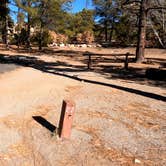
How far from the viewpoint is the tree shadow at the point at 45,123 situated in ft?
29.5

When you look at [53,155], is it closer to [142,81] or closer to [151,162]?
[151,162]

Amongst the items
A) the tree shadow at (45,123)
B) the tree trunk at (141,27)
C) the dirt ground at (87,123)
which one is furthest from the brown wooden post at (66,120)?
the tree trunk at (141,27)

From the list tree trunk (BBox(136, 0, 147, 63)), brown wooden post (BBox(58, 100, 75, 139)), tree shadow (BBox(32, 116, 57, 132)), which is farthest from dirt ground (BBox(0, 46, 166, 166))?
tree trunk (BBox(136, 0, 147, 63))

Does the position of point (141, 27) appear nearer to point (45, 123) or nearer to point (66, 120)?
point (45, 123)

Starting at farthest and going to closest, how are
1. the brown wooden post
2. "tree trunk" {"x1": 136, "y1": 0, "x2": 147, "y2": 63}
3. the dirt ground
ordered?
"tree trunk" {"x1": 136, "y1": 0, "x2": 147, "y2": 63}, the brown wooden post, the dirt ground

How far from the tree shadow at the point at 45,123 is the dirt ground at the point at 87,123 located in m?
0.03

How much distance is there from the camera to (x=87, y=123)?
31.3 ft

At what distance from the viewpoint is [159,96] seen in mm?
13328

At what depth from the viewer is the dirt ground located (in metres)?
7.19

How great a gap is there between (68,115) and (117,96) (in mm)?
→ 5408

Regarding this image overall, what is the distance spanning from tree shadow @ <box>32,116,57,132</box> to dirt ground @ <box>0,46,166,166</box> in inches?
1.0

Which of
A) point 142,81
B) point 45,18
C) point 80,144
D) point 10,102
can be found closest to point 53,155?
point 80,144

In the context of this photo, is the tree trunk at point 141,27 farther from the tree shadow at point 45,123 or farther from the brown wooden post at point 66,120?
the brown wooden post at point 66,120

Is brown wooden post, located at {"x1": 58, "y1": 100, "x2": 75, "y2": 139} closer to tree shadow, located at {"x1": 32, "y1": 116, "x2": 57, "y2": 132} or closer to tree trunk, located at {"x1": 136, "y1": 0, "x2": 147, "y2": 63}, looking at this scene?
tree shadow, located at {"x1": 32, "y1": 116, "x2": 57, "y2": 132}
